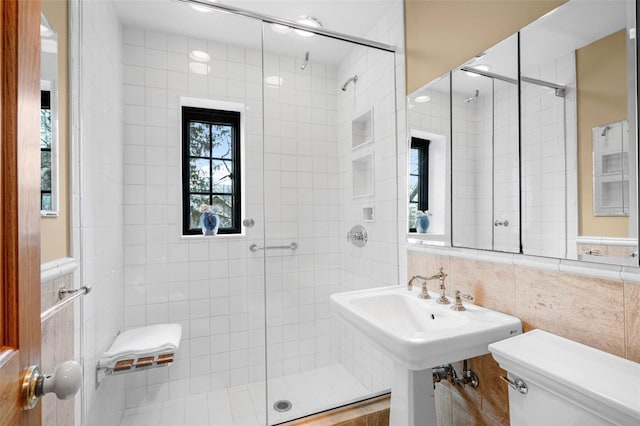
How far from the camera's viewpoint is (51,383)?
50 centimetres

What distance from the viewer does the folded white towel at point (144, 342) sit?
1.55 m

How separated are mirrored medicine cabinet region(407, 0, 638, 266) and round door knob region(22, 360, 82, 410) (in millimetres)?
1330

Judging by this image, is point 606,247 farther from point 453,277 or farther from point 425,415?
point 425,415

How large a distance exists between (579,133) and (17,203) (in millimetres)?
1420

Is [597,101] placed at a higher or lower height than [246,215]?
higher

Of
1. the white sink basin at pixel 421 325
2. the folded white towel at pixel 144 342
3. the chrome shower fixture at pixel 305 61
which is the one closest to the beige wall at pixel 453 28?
the chrome shower fixture at pixel 305 61

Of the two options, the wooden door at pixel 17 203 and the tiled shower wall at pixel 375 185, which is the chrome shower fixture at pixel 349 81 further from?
the wooden door at pixel 17 203

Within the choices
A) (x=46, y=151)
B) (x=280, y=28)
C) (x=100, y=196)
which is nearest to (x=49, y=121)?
(x=46, y=151)

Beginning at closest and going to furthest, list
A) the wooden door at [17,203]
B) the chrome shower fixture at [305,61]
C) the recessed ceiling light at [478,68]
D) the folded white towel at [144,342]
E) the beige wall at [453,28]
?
1. the wooden door at [17,203]
2. the beige wall at [453,28]
3. the recessed ceiling light at [478,68]
4. the folded white towel at [144,342]
5. the chrome shower fixture at [305,61]

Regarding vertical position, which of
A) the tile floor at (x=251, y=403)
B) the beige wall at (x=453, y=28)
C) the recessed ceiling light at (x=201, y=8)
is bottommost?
the tile floor at (x=251, y=403)

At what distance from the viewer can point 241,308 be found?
78.0 inches

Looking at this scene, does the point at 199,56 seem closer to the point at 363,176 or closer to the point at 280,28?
the point at 280,28

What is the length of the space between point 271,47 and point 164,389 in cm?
216

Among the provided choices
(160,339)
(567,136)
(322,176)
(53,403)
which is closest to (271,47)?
(322,176)
